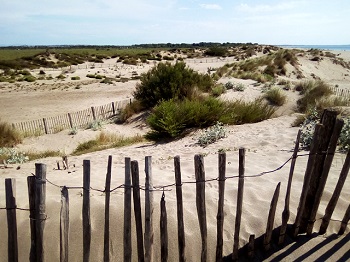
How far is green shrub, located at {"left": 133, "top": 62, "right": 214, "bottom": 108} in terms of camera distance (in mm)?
13023

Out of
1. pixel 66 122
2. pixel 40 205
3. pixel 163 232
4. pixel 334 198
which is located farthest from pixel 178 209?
pixel 66 122

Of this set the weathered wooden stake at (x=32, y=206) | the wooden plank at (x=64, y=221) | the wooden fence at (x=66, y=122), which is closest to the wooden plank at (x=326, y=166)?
the wooden plank at (x=64, y=221)

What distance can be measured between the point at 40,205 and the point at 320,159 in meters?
3.03

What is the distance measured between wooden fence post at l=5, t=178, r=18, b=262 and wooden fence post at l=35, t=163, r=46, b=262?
0.74 ft

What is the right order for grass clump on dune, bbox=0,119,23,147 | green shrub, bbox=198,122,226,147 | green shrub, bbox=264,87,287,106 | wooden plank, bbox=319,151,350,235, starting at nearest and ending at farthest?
wooden plank, bbox=319,151,350,235 < green shrub, bbox=198,122,226,147 < grass clump on dune, bbox=0,119,23,147 < green shrub, bbox=264,87,287,106

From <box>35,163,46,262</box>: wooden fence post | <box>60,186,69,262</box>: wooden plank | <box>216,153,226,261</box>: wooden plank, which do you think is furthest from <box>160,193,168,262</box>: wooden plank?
<box>35,163,46,262</box>: wooden fence post

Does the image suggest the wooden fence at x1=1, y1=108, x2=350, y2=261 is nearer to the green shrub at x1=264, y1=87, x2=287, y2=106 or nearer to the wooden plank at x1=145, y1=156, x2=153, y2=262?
the wooden plank at x1=145, y1=156, x2=153, y2=262

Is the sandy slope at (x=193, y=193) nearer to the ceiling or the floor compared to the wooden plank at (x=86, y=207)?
nearer to the floor

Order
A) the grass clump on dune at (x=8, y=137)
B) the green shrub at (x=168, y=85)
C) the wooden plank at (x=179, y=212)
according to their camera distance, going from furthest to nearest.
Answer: the green shrub at (x=168, y=85), the grass clump on dune at (x=8, y=137), the wooden plank at (x=179, y=212)

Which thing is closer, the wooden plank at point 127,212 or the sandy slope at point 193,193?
the wooden plank at point 127,212

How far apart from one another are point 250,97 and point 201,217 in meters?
11.6

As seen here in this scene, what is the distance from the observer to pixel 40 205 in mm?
2842

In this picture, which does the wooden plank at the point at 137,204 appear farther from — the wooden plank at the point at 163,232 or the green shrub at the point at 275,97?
the green shrub at the point at 275,97

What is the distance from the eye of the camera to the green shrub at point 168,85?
42.7 ft
